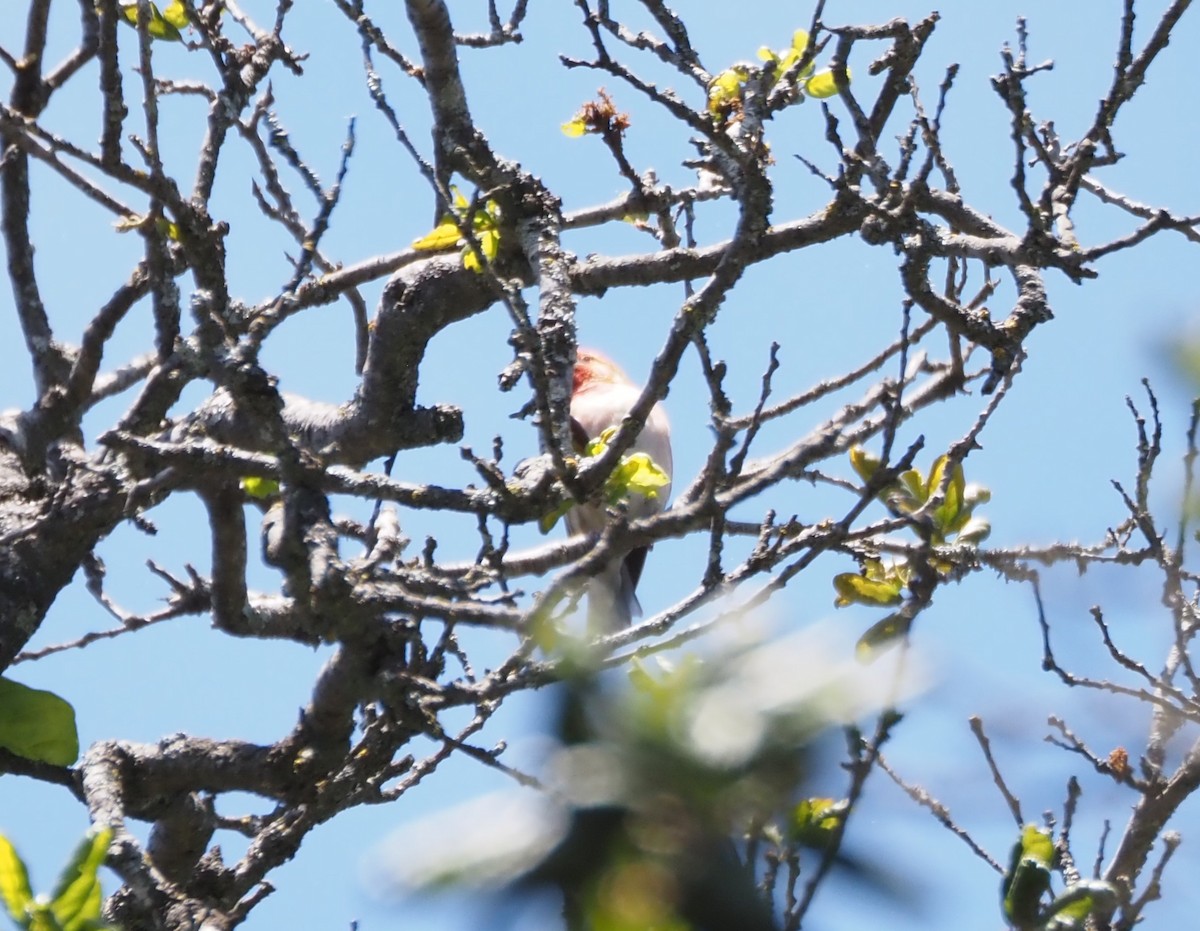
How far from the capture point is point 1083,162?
115 inches

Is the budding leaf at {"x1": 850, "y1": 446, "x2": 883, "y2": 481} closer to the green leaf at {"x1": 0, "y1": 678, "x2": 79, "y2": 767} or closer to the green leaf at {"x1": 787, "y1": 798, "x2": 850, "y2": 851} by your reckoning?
the green leaf at {"x1": 0, "y1": 678, "x2": 79, "y2": 767}

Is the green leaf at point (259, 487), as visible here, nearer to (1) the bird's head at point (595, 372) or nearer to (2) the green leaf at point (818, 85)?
(2) the green leaf at point (818, 85)

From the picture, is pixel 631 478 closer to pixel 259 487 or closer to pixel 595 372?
pixel 259 487

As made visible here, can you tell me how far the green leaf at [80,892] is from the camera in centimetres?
181

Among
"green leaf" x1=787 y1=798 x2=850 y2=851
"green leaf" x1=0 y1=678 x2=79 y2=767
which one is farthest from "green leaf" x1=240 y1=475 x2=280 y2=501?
"green leaf" x1=787 y1=798 x2=850 y2=851

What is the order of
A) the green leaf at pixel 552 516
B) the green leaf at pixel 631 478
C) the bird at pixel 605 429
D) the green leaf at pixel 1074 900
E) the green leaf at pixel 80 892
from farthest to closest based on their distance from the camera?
the bird at pixel 605 429 → the green leaf at pixel 631 478 → the green leaf at pixel 552 516 → the green leaf at pixel 80 892 → the green leaf at pixel 1074 900

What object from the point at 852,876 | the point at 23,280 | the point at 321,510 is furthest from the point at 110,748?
the point at 852,876

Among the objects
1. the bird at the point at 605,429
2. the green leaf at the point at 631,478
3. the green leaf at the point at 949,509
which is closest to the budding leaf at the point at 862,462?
the green leaf at the point at 949,509

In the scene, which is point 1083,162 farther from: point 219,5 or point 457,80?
point 219,5

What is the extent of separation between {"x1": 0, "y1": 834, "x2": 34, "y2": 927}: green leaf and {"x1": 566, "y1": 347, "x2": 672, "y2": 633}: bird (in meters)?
2.59

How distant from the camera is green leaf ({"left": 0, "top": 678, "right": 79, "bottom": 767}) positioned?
2.99m

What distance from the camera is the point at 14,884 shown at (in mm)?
1870

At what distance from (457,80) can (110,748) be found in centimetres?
190

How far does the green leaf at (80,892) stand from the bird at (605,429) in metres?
2.55
